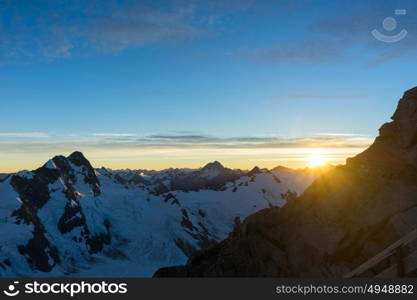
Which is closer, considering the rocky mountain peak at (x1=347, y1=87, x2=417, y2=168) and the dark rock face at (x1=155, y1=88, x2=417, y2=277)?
the dark rock face at (x1=155, y1=88, x2=417, y2=277)

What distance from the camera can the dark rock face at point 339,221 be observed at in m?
34.6

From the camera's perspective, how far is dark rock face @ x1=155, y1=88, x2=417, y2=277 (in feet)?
113

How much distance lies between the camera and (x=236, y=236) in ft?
143

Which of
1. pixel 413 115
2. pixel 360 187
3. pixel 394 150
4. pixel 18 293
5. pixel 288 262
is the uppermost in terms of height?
pixel 413 115

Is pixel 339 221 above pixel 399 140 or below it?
below

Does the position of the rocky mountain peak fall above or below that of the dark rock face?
above

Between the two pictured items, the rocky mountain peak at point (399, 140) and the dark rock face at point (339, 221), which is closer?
the dark rock face at point (339, 221)

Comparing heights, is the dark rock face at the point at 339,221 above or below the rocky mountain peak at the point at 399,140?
below

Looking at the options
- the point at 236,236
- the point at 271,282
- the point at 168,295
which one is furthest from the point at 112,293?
the point at 236,236

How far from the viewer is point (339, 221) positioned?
37688 millimetres

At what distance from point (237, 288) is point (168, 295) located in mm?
2959

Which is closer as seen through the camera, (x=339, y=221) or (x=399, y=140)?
(x=339, y=221)

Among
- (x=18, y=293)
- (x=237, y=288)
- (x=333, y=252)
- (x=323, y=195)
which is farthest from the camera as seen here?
(x=323, y=195)

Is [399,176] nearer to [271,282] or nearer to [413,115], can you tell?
[413,115]
